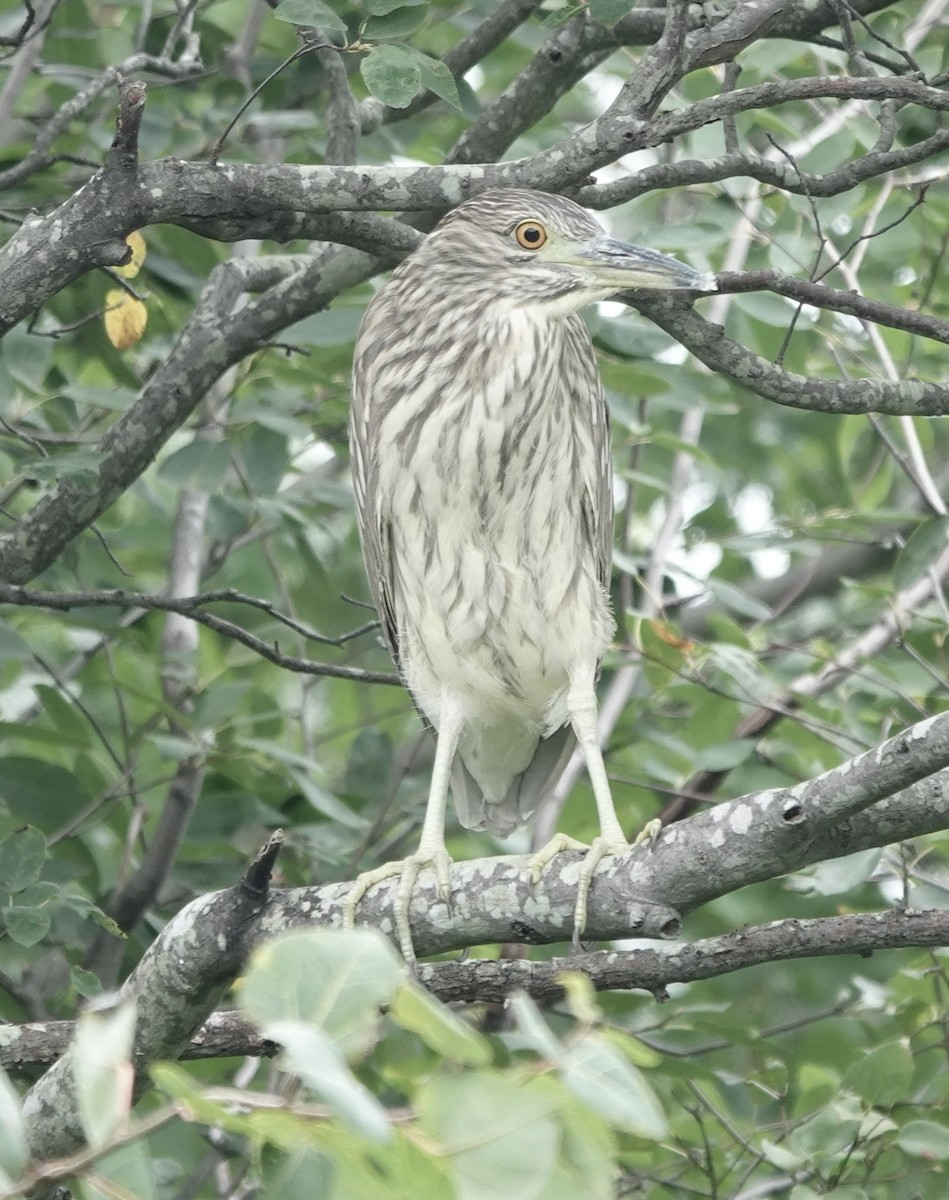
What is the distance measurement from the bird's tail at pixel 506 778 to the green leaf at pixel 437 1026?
9.66 feet

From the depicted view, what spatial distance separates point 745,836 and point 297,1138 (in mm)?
1166

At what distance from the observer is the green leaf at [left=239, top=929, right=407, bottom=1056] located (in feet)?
4.19

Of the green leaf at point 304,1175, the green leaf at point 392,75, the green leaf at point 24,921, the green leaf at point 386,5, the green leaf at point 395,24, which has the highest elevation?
the green leaf at point 386,5

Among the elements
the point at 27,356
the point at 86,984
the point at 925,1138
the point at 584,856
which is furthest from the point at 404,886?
the point at 27,356

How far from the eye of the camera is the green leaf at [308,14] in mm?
2855

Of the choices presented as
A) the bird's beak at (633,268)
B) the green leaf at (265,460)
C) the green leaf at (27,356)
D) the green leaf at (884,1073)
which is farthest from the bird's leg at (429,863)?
the green leaf at (27,356)

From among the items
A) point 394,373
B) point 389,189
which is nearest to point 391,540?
point 394,373

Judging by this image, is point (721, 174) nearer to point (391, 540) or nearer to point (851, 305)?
point (851, 305)

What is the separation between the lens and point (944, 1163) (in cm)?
330

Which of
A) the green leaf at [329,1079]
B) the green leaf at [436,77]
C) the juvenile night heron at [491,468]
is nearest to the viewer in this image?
the green leaf at [329,1079]

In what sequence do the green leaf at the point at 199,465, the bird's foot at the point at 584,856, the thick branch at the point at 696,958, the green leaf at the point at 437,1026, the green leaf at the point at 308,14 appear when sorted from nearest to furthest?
the green leaf at the point at 437,1026 < the thick branch at the point at 696,958 < the bird's foot at the point at 584,856 < the green leaf at the point at 308,14 < the green leaf at the point at 199,465

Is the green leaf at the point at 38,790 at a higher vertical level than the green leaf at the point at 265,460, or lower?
lower

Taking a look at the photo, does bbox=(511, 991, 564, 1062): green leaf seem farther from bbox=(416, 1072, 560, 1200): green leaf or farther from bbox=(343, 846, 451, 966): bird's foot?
bbox=(343, 846, 451, 966): bird's foot

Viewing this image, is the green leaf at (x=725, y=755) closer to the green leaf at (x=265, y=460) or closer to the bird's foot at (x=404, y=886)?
the bird's foot at (x=404, y=886)
